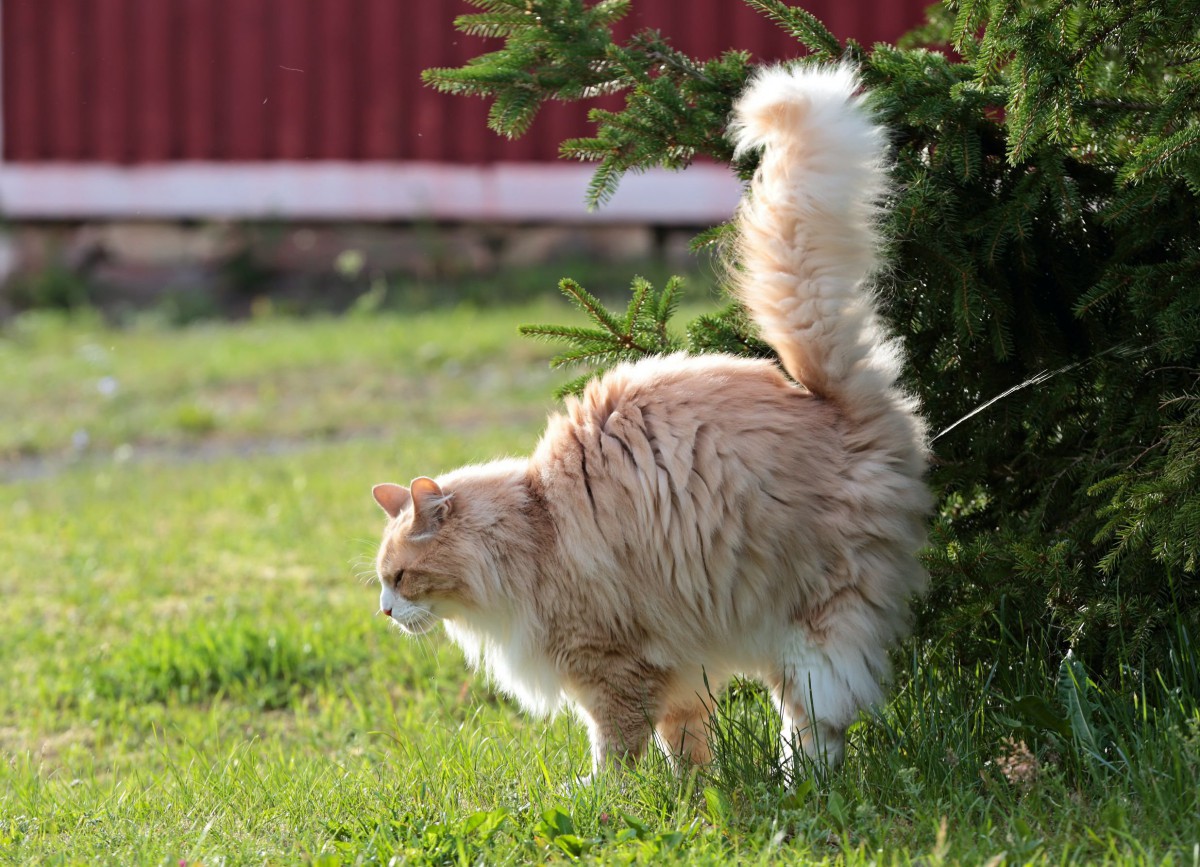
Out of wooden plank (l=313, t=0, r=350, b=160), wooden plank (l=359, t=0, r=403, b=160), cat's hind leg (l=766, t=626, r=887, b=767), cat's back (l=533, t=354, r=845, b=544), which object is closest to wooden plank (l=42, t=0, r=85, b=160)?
wooden plank (l=313, t=0, r=350, b=160)

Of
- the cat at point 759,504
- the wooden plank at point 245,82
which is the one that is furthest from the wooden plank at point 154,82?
the cat at point 759,504

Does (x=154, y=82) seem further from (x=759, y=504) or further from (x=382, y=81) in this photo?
(x=759, y=504)

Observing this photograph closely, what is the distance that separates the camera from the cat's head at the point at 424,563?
3670 millimetres

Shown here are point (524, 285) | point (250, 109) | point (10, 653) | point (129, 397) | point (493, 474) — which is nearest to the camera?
point (493, 474)

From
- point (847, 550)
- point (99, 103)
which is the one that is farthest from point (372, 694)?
point (99, 103)

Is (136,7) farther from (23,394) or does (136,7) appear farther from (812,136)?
(812,136)

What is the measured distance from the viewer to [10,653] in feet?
17.8

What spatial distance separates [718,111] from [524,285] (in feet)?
28.5

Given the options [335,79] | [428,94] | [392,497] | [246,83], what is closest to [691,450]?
[392,497]

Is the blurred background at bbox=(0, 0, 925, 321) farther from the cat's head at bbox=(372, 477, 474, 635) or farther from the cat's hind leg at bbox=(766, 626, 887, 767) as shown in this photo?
the cat's hind leg at bbox=(766, 626, 887, 767)

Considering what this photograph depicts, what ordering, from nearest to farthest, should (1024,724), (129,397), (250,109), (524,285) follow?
(1024,724) → (129,397) → (524,285) → (250,109)

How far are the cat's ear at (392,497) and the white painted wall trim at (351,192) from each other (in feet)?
30.2

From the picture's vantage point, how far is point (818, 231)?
3369 mm

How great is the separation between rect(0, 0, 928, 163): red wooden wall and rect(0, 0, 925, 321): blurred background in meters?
0.02
